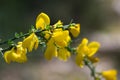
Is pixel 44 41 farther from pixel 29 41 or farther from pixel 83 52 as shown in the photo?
pixel 83 52

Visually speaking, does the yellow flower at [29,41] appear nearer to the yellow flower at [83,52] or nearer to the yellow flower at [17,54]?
the yellow flower at [17,54]

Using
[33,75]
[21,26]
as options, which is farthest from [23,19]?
[33,75]

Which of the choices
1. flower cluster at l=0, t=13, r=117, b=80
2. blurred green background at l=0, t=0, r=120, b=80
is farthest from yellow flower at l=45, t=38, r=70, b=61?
blurred green background at l=0, t=0, r=120, b=80

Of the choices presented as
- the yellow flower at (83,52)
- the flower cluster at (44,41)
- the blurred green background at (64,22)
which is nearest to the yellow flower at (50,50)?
the flower cluster at (44,41)

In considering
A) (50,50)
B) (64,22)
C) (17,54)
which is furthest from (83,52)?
(64,22)

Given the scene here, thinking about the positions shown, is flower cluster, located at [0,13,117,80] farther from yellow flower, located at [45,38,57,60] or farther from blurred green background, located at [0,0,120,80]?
blurred green background, located at [0,0,120,80]

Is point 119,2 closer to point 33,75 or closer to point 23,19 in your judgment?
point 23,19

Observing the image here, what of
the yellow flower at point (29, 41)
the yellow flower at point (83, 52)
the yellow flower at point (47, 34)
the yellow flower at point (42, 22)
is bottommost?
the yellow flower at point (83, 52)
